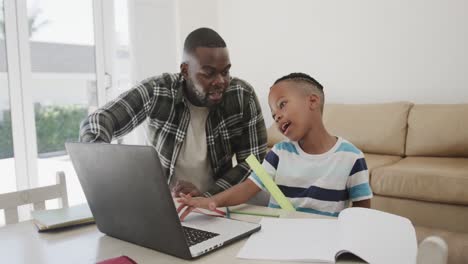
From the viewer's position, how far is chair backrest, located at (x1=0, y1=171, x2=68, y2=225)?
1.02m

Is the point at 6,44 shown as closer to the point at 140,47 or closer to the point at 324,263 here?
the point at 140,47

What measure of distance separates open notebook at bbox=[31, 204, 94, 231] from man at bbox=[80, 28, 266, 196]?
0.29 m

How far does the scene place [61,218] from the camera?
36.0 inches

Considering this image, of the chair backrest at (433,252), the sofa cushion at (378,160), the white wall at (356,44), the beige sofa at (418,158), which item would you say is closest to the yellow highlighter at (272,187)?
the chair backrest at (433,252)

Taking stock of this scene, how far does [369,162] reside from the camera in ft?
7.63

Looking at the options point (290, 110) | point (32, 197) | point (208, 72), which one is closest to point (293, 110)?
point (290, 110)

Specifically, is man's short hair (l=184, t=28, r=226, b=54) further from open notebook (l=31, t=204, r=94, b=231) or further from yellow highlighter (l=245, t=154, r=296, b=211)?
open notebook (l=31, t=204, r=94, b=231)

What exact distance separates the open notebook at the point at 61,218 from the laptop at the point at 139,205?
0.10 m

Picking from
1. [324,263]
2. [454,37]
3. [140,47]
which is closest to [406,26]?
[454,37]

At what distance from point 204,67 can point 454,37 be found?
2.12 meters

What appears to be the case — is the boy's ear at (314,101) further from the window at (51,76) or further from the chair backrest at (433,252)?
the window at (51,76)

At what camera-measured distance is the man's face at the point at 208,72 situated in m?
1.14

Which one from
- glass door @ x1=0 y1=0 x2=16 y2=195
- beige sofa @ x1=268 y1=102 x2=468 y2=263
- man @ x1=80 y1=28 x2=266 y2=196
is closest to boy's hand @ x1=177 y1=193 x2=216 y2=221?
man @ x1=80 y1=28 x2=266 y2=196

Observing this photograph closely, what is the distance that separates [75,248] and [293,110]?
1.97 feet
